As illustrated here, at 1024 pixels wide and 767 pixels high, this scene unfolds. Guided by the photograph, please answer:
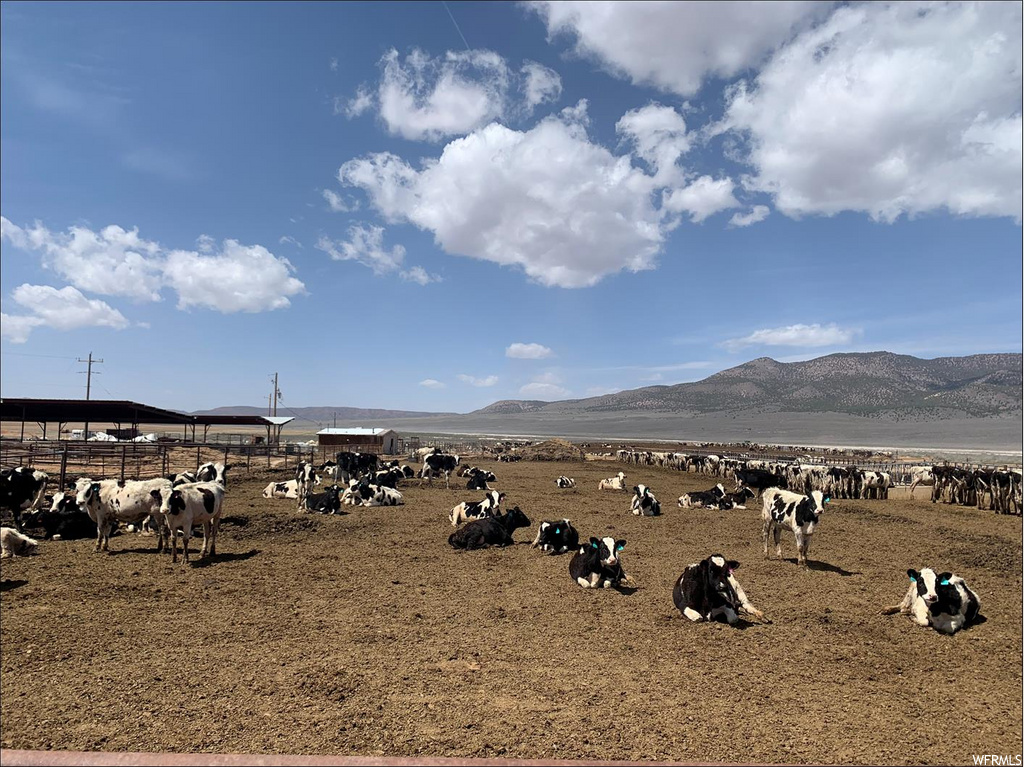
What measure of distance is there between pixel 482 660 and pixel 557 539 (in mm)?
6081

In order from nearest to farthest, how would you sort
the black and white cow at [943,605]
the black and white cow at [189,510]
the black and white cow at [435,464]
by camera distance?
the black and white cow at [943,605], the black and white cow at [189,510], the black and white cow at [435,464]

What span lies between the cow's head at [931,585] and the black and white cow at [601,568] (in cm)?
441

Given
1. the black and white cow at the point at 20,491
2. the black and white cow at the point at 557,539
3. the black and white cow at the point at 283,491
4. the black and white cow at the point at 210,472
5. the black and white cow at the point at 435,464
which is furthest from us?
the black and white cow at the point at 435,464

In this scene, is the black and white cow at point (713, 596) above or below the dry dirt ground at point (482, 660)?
above

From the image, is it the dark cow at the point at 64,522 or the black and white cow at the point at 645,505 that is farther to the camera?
the black and white cow at the point at 645,505

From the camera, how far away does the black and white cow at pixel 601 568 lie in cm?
1018

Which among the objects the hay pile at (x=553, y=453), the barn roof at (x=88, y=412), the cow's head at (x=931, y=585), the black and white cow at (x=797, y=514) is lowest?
the hay pile at (x=553, y=453)

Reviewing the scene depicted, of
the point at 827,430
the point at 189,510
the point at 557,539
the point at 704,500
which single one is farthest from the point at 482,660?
the point at 827,430

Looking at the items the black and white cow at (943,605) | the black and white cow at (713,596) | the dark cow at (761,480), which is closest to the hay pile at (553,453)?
the dark cow at (761,480)

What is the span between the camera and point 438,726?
5.41 metres

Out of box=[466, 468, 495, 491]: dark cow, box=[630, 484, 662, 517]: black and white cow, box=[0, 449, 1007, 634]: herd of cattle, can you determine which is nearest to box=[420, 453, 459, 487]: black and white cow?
box=[466, 468, 495, 491]: dark cow

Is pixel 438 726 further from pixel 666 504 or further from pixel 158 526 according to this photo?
pixel 666 504

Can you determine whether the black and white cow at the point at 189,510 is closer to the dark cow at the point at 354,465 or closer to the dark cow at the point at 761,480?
Result: the dark cow at the point at 354,465

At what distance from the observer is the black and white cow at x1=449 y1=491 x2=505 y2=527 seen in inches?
647
